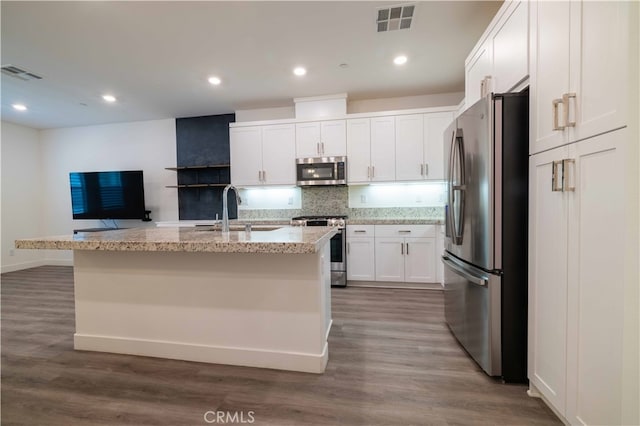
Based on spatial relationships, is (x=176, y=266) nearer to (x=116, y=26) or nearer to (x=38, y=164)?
(x=116, y=26)

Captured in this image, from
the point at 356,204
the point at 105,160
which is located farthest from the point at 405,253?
the point at 105,160

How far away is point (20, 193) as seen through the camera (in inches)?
212

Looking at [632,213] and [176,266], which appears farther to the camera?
[176,266]

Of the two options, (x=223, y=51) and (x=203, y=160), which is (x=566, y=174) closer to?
(x=223, y=51)

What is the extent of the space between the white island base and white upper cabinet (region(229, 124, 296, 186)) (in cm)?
240

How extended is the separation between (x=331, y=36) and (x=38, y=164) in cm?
657

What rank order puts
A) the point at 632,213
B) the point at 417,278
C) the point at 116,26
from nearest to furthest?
the point at 632,213, the point at 116,26, the point at 417,278

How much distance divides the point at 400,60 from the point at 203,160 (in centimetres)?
354

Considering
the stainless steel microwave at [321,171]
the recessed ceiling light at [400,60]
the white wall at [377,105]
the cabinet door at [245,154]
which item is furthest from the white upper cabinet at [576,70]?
the cabinet door at [245,154]

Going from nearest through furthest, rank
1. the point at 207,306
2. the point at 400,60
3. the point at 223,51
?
the point at 207,306 < the point at 223,51 < the point at 400,60

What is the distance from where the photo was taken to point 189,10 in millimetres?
2279

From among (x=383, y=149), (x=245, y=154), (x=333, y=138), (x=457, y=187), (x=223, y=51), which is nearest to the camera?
(x=457, y=187)

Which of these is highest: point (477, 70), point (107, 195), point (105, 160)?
point (477, 70)

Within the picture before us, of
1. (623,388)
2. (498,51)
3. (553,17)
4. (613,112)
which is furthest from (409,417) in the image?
(498,51)
